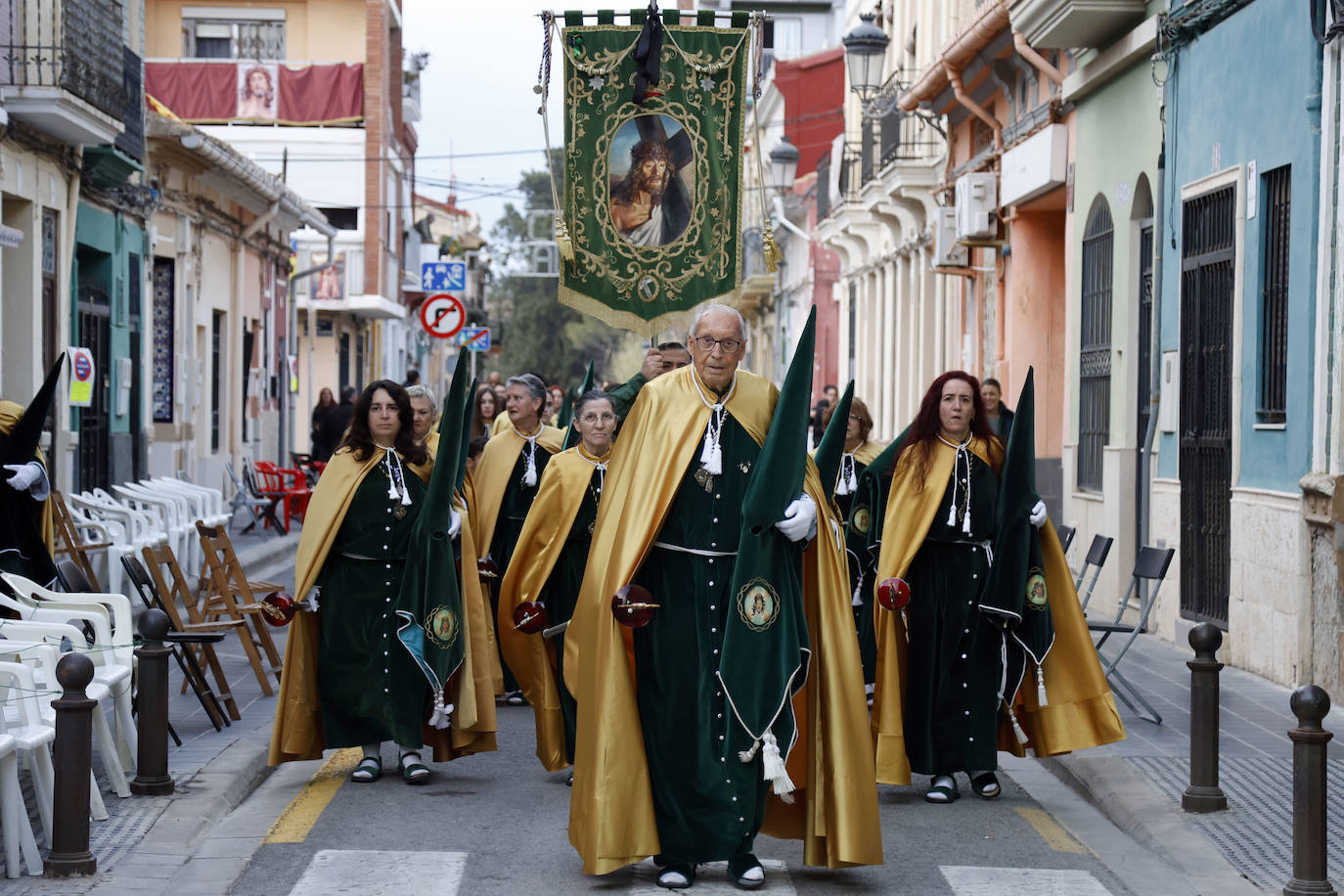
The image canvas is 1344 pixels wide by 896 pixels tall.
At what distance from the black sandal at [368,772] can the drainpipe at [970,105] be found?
519 inches

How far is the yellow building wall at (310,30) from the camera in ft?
128

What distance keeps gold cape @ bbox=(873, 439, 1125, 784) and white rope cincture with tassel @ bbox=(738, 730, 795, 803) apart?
1.86m

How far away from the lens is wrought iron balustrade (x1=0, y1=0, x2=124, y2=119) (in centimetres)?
1582

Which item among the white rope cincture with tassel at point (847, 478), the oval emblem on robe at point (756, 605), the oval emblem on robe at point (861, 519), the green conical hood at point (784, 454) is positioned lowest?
the oval emblem on robe at point (756, 605)

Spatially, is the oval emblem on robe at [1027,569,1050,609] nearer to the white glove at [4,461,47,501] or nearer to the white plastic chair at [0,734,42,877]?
the white plastic chair at [0,734,42,877]

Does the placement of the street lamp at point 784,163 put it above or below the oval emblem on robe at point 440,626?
above

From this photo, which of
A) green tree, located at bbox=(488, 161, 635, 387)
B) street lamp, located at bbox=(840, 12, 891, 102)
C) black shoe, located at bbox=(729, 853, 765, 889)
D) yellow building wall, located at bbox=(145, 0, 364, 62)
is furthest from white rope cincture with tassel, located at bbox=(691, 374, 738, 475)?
green tree, located at bbox=(488, 161, 635, 387)

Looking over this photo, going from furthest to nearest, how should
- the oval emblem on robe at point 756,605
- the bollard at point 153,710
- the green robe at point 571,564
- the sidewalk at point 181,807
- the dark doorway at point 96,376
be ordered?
the dark doorway at point 96,376, the green robe at point 571,564, the bollard at point 153,710, the sidewalk at point 181,807, the oval emblem on robe at point 756,605

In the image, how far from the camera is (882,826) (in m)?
7.53

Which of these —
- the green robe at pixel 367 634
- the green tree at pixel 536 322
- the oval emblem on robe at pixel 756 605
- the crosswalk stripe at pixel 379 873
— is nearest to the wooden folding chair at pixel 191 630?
the green robe at pixel 367 634

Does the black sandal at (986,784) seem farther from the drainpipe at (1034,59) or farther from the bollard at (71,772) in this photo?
the drainpipe at (1034,59)

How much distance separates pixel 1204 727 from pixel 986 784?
3.49ft

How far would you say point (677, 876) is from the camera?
629 centimetres

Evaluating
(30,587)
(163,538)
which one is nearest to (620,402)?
(30,587)
